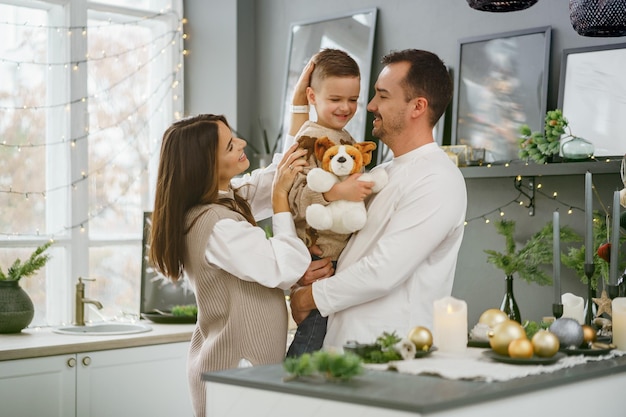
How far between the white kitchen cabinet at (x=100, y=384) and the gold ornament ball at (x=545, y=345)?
2435 mm

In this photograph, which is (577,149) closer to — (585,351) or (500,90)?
(500,90)

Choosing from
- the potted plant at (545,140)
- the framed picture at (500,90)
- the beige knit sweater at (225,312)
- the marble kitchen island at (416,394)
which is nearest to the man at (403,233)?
the beige knit sweater at (225,312)

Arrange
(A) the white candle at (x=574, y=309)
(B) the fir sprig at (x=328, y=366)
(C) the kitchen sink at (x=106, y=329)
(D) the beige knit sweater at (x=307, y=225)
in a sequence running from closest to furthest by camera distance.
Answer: (B) the fir sprig at (x=328, y=366) → (A) the white candle at (x=574, y=309) → (D) the beige knit sweater at (x=307, y=225) → (C) the kitchen sink at (x=106, y=329)

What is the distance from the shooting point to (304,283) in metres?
2.81

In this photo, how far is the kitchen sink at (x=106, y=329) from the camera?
4457mm

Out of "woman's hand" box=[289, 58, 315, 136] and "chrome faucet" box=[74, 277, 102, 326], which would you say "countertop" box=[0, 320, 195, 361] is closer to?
"chrome faucet" box=[74, 277, 102, 326]

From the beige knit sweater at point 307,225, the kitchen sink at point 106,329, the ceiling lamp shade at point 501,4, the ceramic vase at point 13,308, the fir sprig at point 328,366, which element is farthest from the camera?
the kitchen sink at point 106,329

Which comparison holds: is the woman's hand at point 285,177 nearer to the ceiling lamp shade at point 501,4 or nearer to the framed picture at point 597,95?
the ceiling lamp shade at point 501,4

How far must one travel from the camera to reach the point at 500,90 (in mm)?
4406

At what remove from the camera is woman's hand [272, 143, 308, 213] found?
2.78 m

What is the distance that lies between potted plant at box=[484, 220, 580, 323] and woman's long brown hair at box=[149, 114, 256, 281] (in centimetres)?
170

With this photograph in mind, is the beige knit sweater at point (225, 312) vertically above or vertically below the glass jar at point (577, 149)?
below

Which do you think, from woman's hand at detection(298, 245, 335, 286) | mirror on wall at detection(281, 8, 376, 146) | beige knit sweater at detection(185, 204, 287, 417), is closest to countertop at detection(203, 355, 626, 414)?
beige knit sweater at detection(185, 204, 287, 417)

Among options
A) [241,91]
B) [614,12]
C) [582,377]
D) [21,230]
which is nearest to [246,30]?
[241,91]
